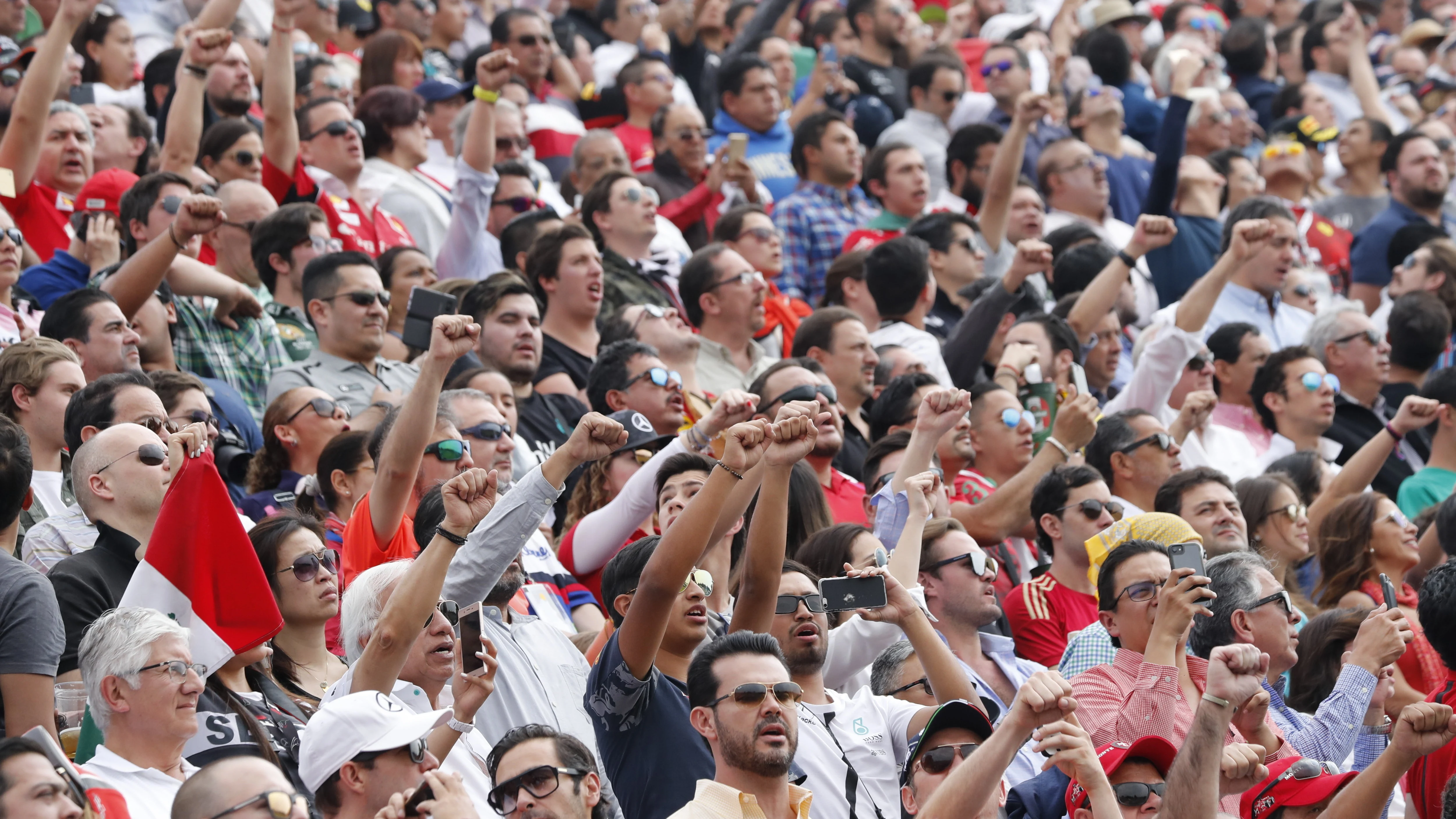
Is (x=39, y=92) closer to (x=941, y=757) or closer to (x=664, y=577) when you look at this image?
(x=664, y=577)

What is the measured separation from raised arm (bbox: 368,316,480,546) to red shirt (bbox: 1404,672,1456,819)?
2.93 m

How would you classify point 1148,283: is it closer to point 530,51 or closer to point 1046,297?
point 1046,297

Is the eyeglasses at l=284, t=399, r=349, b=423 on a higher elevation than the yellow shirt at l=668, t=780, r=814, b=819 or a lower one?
lower

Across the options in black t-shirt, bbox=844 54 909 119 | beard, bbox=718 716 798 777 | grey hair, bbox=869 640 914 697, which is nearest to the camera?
beard, bbox=718 716 798 777

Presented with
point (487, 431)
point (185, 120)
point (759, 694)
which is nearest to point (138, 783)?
point (759, 694)

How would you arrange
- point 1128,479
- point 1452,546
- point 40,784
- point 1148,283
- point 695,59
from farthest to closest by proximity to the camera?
point 695,59 < point 1148,283 < point 1128,479 < point 1452,546 < point 40,784

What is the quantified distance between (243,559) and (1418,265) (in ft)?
24.4

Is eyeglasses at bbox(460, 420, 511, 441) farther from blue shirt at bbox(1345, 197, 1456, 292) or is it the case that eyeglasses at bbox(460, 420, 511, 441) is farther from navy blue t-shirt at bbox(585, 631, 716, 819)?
blue shirt at bbox(1345, 197, 1456, 292)

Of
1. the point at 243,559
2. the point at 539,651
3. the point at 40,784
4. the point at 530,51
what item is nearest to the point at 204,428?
the point at 243,559

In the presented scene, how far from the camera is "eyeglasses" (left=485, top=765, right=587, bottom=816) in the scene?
430 cm

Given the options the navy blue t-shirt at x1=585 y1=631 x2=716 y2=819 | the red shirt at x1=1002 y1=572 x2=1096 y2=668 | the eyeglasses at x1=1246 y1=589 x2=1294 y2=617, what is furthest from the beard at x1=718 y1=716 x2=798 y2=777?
the red shirt at x1=1002 y1=572 x2=1096 y2=668

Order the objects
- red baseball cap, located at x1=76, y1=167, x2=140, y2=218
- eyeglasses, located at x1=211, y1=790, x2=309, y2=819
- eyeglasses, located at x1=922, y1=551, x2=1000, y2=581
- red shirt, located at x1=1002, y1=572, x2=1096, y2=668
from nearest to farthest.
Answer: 1. eyeglasses, located at x1=211, y1=790, x2=309, y2=819
2. eyeglasses, located at x1=922, y1=551, x2=1000, y2=581
3. red shirt, located at x1=1002, y1=572, x2=1096, y2=668
4. red baseball cap, located at x1=76, y1=167, x2=140, y2=218

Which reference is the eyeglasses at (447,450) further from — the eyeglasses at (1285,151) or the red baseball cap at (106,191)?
the eyeglasses at (1285,151)

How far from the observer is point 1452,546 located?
6.54 m
